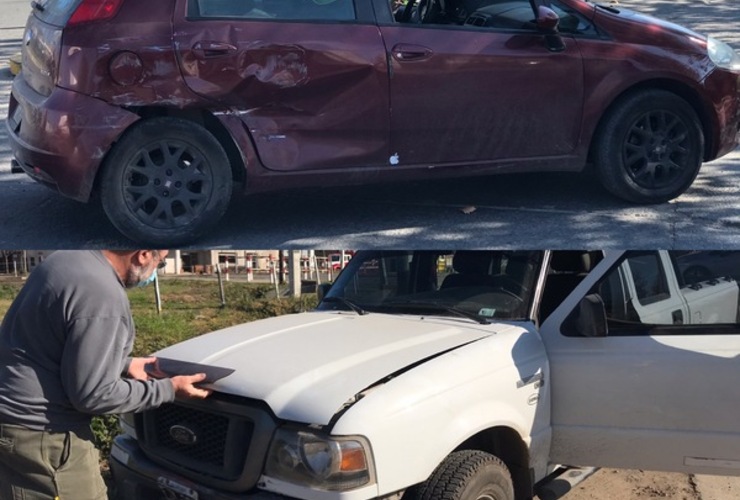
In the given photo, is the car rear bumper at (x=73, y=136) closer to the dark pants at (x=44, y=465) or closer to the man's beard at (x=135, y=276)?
the man's beard at (x=135, y=276)

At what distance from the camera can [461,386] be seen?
3.87m

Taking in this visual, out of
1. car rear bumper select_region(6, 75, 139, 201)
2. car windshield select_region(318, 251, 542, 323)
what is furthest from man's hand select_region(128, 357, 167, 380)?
car windshield select_region(318, 251, 542, 323)

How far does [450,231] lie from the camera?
192 inches

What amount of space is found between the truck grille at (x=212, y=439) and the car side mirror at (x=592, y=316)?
4.88 feet

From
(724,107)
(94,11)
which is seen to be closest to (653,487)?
(724,107)

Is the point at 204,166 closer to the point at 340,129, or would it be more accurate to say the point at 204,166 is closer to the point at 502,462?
the point at 340,129

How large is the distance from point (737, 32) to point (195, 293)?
6152mm

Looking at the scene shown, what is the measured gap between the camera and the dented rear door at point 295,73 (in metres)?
4.45

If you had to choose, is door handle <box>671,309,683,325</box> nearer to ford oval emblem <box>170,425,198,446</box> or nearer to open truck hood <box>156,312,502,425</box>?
open truck hood <box>156,312,502,425</box>

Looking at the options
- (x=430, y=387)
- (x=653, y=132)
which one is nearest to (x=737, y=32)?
(x=653, y=132)

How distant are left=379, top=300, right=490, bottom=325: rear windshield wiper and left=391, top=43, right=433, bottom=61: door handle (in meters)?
1.21

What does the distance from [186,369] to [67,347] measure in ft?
2.38

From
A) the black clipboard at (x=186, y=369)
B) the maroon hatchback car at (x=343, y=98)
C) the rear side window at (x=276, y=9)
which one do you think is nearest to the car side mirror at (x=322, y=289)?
the maroon hatchback car at (x=343, y=98)

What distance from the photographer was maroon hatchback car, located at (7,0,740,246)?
4.34 metres
